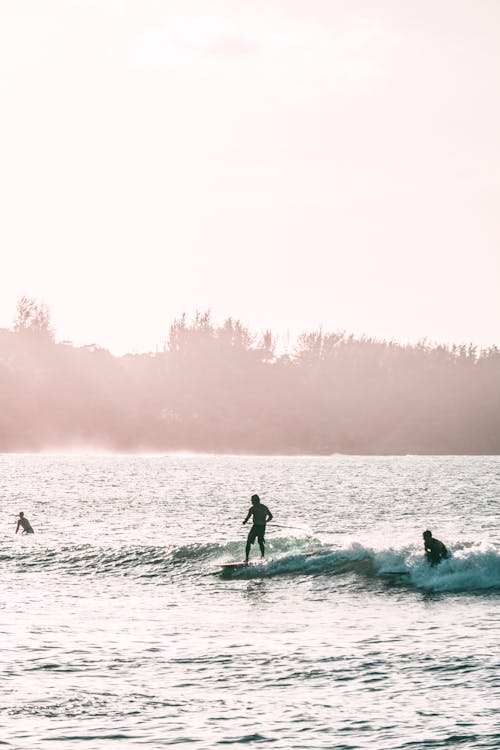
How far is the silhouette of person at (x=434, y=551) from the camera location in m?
33.8

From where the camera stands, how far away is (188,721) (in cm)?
1708

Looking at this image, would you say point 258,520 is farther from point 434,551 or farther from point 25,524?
point 25,524

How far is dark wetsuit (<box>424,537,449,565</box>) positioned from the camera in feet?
111

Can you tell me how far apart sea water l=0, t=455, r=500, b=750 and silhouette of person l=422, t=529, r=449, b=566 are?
0.96ft

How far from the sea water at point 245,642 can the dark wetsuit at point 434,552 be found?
0.96 feet

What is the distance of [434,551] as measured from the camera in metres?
33.9

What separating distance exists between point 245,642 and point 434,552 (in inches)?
472

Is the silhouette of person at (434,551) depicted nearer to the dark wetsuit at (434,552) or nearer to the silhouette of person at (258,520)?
the dark wetsuit at (434,552)

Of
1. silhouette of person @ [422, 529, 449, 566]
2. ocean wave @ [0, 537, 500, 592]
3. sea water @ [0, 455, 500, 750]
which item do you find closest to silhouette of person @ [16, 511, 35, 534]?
sea water @ [0, 455, 500, 750]

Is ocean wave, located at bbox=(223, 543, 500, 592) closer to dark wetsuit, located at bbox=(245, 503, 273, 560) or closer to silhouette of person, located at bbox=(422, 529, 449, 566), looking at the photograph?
silhouette of person, located at bbox=(422, 529, 449, 566)

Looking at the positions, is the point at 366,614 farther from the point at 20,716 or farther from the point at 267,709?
the point at 20,716

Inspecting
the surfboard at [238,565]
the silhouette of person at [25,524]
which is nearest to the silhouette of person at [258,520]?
the surfboard at [238,565]

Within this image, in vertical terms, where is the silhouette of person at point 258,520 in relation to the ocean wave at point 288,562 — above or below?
above

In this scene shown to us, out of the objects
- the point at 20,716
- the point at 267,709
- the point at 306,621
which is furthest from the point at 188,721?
the point at 306,621
